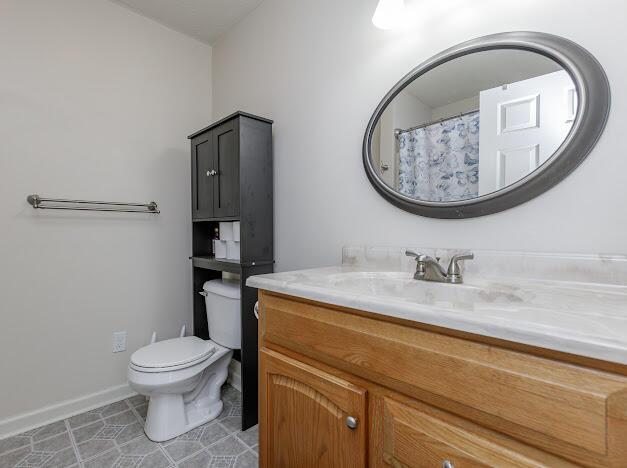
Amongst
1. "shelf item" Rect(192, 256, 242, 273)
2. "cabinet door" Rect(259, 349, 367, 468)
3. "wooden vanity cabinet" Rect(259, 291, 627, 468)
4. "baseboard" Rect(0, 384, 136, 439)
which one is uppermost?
"shelf item" Rect(192, 256, 242, 273)

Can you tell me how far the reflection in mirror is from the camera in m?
0.98

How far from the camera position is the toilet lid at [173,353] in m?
1.56

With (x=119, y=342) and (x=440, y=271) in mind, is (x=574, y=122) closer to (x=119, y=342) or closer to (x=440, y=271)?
(x=440, y=271)

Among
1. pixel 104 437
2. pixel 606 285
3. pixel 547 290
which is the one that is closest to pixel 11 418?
pixel 104 437

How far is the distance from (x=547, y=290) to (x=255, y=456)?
1.39 m

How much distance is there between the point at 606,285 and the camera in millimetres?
865

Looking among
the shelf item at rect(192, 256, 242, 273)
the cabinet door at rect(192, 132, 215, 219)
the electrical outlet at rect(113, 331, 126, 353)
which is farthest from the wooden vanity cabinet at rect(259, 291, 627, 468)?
the electrical outlet at rect(113, 331, 126, 353)

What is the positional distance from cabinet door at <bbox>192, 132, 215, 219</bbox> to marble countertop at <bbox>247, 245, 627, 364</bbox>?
102 cm

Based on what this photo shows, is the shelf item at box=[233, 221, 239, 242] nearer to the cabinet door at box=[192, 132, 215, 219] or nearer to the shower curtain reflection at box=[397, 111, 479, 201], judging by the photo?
the cabinet door at box=[192, 132, 215, 219]

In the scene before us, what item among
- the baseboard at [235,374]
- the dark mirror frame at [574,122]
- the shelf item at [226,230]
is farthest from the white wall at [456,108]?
the baseboard at [235,374]

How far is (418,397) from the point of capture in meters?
0.68

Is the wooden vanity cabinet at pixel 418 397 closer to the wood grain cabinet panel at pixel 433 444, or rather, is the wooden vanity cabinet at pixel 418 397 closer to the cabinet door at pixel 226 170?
the wood grain cabinet panel at pixel 433 444

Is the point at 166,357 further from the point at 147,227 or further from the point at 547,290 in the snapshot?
the point at 547,290

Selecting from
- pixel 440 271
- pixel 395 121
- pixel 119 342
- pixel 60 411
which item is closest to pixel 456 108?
pixel 395 121
